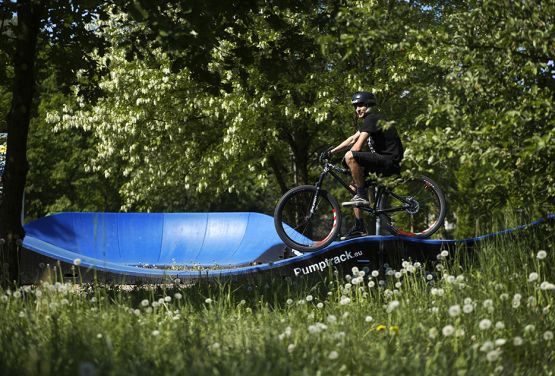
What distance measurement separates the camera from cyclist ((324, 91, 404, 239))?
26.9 feet

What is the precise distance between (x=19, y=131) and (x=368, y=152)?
11.7 feet

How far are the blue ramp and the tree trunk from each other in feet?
21.0

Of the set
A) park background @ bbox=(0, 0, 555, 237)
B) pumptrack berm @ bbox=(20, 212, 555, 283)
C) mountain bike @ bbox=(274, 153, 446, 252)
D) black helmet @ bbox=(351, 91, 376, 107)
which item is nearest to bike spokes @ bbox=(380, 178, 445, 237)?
mountain bike @ bbox=(274, 153, 446, 252)

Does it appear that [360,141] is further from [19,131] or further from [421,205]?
[19,131]

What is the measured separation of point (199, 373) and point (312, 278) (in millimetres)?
4948

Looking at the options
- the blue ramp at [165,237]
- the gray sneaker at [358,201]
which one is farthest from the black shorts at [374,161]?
the blue ramp at [165,237]

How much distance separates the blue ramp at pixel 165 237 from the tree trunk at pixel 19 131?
6.39 metres

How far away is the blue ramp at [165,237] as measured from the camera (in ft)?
46.1

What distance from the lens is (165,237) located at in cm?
1545

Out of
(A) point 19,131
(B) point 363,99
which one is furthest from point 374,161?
(A) point 19,131

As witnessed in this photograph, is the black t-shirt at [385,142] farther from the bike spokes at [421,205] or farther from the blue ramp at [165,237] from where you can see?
the blue ramp at [165,237]

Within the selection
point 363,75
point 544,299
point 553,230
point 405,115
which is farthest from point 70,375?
point 405,115

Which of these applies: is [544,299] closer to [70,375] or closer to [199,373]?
[199,373]

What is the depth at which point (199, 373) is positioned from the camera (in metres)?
3.10
